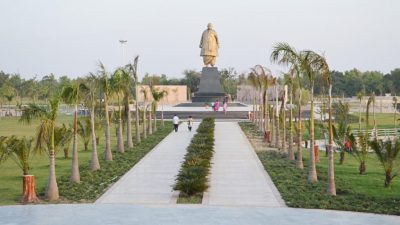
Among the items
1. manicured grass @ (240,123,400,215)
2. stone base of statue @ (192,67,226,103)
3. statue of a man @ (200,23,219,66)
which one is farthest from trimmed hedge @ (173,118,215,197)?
stone base of statue @ (192,67,226,103)

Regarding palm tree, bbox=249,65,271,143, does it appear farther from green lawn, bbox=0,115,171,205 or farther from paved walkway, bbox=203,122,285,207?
green lawn, bbox=0,115,171,205

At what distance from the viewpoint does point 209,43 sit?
45.2 m

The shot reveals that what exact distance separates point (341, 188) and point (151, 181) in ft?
14.7

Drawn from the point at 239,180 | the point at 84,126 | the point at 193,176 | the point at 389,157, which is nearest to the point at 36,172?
the point at 84,126

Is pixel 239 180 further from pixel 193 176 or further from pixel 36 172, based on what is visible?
pixel 36 172

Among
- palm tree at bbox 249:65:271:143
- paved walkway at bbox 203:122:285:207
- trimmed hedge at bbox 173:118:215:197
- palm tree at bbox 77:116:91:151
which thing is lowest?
paved walkway at bbox 203:122:285:207

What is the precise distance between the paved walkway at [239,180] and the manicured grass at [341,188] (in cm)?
29

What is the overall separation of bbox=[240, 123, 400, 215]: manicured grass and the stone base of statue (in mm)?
28310

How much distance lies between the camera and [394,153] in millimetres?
13453

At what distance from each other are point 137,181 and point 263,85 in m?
13.1

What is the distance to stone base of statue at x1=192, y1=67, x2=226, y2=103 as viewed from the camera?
46.9 meters

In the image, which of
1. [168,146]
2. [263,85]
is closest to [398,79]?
[263,85]

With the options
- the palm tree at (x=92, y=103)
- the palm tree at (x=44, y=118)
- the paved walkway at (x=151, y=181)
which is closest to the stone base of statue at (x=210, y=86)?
the paved walkway at (x=151, y=181)

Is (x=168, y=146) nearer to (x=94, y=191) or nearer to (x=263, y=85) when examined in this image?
(x=263, y=85)
